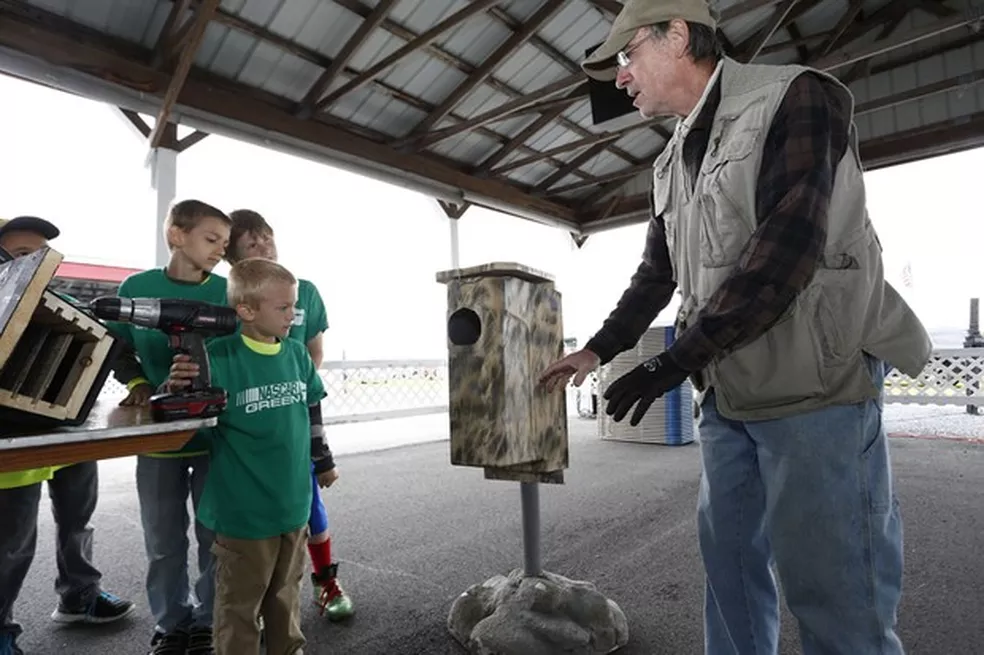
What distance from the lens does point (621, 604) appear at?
1894mm

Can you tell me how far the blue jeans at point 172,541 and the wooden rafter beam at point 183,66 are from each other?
377cm

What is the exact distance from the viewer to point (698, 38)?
104 cm

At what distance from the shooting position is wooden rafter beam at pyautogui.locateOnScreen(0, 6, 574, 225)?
4.22 meters

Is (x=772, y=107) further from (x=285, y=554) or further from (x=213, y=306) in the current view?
(x=285, y=554)

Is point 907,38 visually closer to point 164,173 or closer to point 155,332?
point 155,332

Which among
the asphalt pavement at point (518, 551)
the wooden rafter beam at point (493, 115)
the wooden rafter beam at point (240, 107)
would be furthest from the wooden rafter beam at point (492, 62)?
the asphalt pavement at point (518, 551)

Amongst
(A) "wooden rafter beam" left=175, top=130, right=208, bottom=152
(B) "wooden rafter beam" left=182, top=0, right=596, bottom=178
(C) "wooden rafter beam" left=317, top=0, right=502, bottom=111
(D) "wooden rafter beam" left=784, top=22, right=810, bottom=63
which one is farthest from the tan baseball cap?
(D) "wooden rafter beam" left=784, top=22, right=810, bottom=63

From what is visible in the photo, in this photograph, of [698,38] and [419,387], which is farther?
[419,387]

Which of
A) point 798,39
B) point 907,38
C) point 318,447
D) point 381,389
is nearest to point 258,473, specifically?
point 318,447

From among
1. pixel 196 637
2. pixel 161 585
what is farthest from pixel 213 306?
pixel 196 637

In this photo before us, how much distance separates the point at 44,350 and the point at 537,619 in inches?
52.3

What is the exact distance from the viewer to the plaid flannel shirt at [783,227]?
0.80 m

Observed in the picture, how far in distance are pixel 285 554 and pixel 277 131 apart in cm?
533

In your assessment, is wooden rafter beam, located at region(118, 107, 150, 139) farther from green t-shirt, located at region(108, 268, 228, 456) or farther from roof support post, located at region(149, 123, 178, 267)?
green t-shirt, located at region(108, 268, 228, 456)
